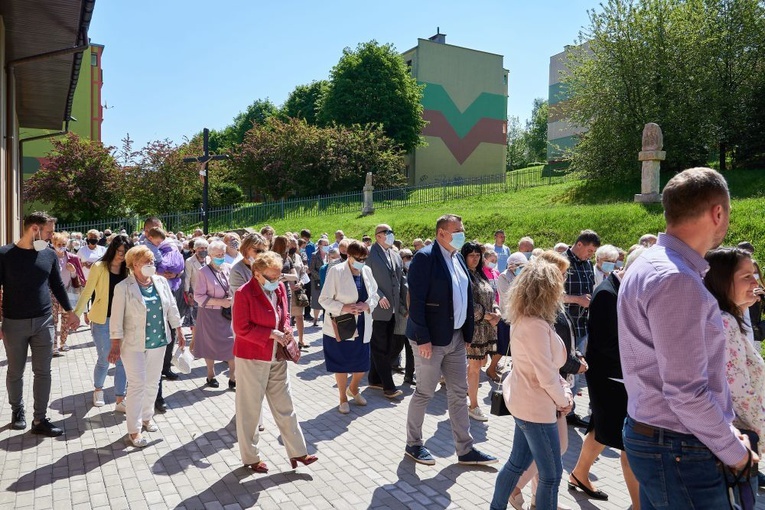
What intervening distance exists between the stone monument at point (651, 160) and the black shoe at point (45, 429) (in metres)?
16.1

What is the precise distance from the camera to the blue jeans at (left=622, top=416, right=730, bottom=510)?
89.4 inches

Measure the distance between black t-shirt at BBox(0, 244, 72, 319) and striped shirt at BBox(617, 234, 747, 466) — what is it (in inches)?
228

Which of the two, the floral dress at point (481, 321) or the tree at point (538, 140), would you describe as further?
the tree at point (538, 140)

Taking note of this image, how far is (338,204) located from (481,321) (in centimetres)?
2517

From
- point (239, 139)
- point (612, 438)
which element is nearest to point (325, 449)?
point (612, 438)

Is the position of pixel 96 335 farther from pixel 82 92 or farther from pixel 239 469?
pixel 82 92

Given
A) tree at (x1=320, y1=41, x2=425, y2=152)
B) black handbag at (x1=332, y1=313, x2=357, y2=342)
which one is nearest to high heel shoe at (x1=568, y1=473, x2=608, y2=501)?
black handbag at (x1=332, y1=313, x2=357, y2=342)

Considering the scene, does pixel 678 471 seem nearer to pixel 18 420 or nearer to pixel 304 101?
pixel 18 420

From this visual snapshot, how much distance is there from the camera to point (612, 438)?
4352 millimetres

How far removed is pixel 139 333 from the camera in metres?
5.77

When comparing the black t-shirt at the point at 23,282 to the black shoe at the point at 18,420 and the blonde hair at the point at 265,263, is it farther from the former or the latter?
the blonde hair at the point at 265,263

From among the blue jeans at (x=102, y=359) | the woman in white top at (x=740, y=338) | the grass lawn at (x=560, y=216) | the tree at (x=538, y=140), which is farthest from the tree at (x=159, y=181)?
the tree at (x=538, y=140)

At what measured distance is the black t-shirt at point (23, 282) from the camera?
5.82 meters

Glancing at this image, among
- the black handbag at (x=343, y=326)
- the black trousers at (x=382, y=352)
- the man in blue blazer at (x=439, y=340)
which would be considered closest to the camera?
the man in blue blazer at (x=439, y=340)
